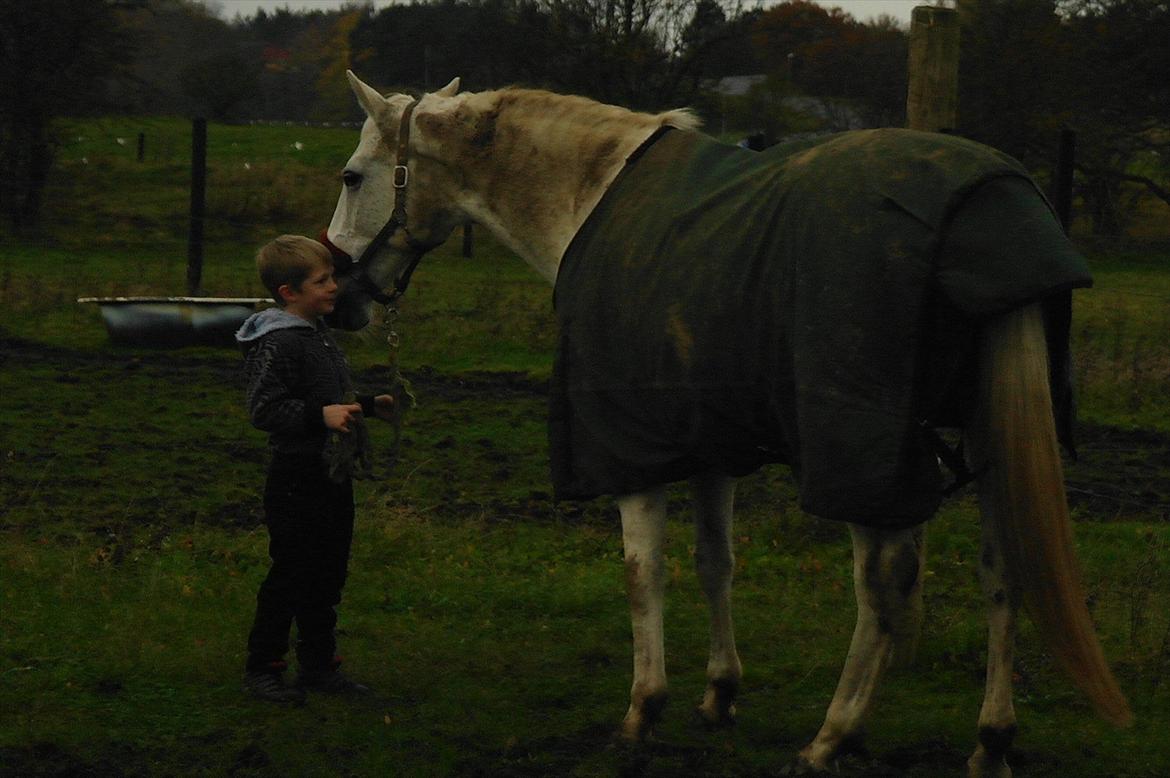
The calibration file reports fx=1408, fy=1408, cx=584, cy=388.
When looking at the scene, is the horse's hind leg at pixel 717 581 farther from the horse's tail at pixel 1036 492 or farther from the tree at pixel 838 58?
the tree at pixel 838 58

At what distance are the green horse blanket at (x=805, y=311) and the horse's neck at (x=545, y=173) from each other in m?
0.29

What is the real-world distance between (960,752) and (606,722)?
41.8 inches

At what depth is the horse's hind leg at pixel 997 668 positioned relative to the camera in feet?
12.5

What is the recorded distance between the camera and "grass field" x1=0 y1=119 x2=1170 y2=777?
163 inches

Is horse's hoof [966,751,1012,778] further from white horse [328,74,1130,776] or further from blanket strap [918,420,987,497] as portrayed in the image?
blanket strap [918,420,987,497]

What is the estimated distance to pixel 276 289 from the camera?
14.6 ft

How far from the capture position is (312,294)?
14.5 ft

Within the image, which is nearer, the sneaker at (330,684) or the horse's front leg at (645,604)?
the horse's front leg at (645,604)

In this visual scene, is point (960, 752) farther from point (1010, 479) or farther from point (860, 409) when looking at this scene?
point (860, 409)

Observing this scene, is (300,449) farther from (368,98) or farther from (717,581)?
(717,581)

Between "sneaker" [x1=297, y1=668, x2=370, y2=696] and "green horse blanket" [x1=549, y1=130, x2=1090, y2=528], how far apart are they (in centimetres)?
105

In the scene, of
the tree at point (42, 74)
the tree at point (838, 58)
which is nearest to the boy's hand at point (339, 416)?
the tree at point (42, 74)

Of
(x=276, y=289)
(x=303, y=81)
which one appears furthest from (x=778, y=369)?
(x=303, y=81)

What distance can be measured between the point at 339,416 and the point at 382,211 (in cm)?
93
